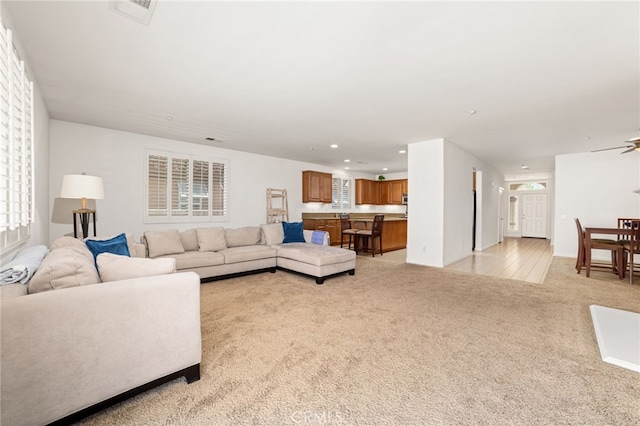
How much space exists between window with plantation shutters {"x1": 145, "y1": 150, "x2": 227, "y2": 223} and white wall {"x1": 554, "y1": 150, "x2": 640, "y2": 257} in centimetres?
819

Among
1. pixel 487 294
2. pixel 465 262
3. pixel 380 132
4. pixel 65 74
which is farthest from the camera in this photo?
pixel 465 262

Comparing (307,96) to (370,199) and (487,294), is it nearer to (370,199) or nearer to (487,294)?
(487,294)

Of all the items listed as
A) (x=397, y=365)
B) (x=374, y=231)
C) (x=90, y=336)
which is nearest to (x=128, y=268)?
(x=90, y=336)

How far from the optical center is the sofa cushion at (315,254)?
14.4 feet

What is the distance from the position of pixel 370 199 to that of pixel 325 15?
A: 847cm

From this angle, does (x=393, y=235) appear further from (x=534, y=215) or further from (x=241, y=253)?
(x=534, y=215)

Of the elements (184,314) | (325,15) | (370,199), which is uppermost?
(325,15)

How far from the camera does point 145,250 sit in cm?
430

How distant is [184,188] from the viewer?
5.83 meters

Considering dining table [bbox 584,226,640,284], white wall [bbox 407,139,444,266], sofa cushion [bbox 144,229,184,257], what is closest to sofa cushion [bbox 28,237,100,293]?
sofa cushion [bbox 144,229,184,257]

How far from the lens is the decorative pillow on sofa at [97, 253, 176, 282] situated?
1852 mm

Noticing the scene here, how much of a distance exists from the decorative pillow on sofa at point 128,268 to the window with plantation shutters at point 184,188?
12.8ft

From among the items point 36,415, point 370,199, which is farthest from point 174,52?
point 370,199

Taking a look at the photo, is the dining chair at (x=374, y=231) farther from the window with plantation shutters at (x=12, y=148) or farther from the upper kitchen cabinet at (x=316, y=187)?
the window with plantation shutters at (x=12, y=148)
